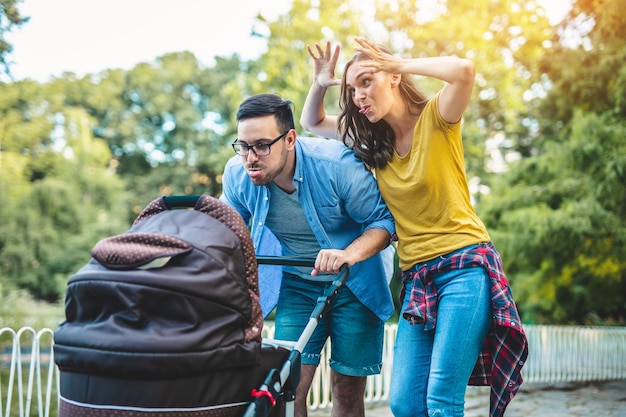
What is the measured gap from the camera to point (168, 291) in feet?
6.72

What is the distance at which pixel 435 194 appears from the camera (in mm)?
2770

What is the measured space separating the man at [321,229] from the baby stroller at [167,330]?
33.3 inches

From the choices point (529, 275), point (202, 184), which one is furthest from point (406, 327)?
point (202, 184)

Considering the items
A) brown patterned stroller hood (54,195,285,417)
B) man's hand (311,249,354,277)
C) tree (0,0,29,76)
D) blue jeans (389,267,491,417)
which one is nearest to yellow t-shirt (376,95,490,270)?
blue jeans (389,267,491,417)

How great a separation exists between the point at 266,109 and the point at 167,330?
1.25m

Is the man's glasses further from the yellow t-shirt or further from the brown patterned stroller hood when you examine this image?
the brown patterned stroller hood

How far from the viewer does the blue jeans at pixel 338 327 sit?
325cm

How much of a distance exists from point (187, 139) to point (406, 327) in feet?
86.0

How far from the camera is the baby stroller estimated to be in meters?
2.04

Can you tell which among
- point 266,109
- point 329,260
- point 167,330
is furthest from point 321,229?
point 167,330

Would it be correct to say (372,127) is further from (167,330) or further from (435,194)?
(167,330)

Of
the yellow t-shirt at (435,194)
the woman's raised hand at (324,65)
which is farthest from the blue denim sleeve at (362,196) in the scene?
the woman's raised hand at (324,65)

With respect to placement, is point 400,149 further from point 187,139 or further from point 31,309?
point 187,139

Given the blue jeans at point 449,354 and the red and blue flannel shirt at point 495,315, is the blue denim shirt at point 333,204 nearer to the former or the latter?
the red and blue flannel shirt at point 495,315
